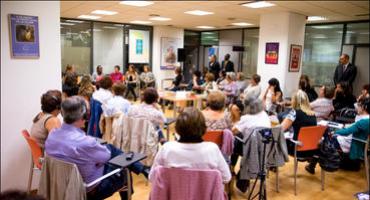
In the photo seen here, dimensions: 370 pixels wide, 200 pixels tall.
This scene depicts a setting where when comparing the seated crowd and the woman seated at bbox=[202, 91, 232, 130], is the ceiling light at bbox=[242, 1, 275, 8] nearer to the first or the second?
the seated crowd

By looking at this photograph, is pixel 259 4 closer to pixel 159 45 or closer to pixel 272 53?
pixel 272 53

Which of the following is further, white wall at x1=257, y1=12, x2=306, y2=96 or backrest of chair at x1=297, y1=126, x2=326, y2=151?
white wall at x1=257, y1=12, x2=306, y2=96

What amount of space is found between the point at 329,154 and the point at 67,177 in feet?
9.24

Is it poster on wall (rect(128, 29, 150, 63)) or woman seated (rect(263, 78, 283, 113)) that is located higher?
poster on wall (rect(128, 29, 150, 63))

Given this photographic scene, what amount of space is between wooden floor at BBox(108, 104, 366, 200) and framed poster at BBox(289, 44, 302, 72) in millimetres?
3351

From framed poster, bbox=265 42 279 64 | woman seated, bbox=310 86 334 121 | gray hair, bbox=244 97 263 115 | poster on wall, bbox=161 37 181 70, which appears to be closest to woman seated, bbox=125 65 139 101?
poster on wall, bbox=161 37 181 70

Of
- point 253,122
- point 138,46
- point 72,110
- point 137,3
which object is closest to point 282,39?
point 137,3

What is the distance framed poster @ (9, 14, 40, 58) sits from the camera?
9.06 feet

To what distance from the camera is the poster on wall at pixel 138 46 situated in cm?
1062

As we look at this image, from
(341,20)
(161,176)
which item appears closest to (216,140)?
(161,176)

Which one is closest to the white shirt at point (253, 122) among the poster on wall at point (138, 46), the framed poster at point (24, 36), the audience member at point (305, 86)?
the framed poster at point (24, 36)

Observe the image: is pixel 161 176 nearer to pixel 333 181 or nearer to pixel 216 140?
pixel 216 140

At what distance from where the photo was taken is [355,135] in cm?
342

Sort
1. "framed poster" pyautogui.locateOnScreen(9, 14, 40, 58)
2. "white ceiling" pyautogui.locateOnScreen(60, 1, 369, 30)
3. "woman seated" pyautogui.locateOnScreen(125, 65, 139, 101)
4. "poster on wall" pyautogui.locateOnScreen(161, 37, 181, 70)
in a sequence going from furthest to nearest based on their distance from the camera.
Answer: "poster on wall" pyautogui.locateOnScreen(161, 37, 181, 70) → "woman seated" pyautogui.locateOnScreen(125, 65, 139, 101) → "white ceiling" pyautogui.locateOnScreen(60, 1, 369, 30) → "framed poster" pyautogui.locateOnScreen(9, 14, 40, 58)
